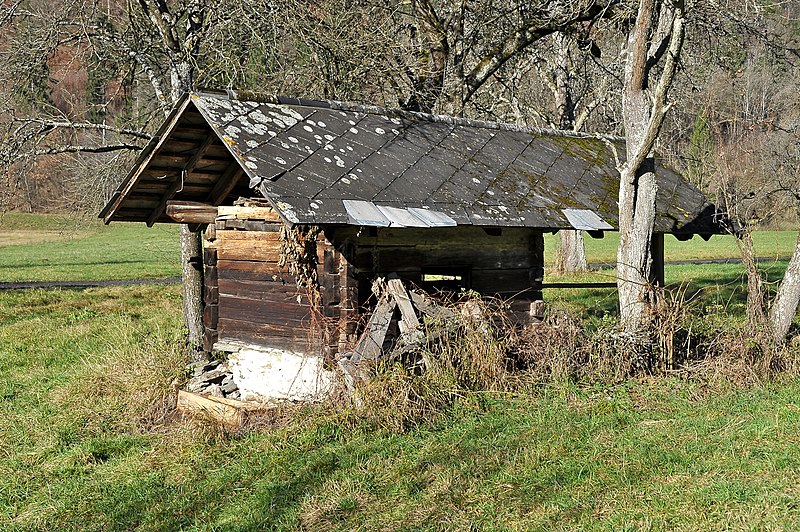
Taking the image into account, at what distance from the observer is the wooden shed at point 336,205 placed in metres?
7.75

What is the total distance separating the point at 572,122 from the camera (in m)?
20.5

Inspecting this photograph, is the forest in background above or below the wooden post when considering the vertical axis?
above

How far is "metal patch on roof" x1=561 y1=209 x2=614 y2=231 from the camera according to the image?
9375 mm

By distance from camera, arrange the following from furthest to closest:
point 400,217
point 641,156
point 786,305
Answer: point 786,305 → point 641,156 → point 400,217

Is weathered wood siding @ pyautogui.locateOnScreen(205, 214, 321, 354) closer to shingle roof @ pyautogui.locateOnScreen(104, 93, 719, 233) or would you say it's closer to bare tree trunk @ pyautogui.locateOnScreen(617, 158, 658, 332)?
shingle roof @ pyautogui.locateOnScreen(104, 93, 719, 233)

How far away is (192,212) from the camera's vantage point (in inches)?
363

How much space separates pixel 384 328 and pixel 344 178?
1.54m

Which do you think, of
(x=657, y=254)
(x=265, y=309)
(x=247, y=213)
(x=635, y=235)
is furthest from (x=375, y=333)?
(x=657, y=254)

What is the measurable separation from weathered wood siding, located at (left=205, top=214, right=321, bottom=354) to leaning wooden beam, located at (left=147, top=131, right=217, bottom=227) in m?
0.70

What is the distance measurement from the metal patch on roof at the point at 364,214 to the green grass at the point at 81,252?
528cm

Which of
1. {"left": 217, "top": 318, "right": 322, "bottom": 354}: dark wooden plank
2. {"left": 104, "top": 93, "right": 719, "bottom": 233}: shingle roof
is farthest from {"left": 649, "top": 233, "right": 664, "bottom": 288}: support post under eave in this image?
{"left": 217, "top": 318, "right": 322, "bottom": 354}: dark wooden plank

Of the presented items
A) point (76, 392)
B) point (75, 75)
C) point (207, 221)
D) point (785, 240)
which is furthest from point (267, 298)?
point (785, 240)

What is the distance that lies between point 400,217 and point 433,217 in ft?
1.45

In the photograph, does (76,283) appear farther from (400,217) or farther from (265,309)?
(400,217)
